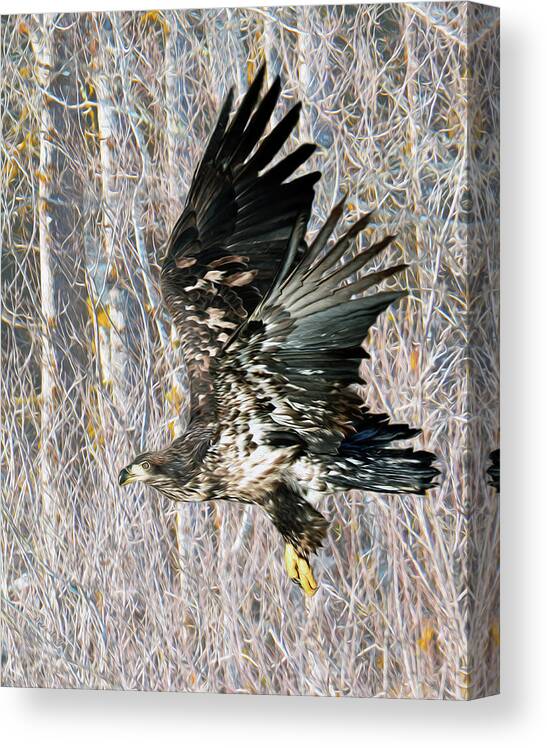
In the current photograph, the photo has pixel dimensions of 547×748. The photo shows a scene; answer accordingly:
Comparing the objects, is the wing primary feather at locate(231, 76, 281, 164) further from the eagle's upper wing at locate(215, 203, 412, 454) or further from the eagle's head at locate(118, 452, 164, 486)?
the eagle's head at locate(118, 452, 164, 486)

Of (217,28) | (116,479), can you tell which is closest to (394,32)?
(217,28)

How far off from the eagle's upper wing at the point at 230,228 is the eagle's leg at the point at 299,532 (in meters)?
0.28

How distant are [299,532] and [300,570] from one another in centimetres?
8

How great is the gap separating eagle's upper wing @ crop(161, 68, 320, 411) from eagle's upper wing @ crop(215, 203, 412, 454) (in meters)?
0.05

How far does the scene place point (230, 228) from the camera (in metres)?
2.92

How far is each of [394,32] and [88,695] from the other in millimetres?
1572

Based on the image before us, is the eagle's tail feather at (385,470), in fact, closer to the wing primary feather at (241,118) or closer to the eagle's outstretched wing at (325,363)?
the eagle's outstretched wing at (325,363)

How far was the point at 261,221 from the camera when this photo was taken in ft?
9.53

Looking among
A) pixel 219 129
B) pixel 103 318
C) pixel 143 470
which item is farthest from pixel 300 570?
pixel 219 129

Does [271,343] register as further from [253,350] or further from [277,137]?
[277,137]

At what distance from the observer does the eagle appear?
2.85 meters

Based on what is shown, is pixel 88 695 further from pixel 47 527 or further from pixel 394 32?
pixel 394 32

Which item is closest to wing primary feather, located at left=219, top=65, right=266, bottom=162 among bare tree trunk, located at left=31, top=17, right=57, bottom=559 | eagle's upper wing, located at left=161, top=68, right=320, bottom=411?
eagle's upper wing, located at left=161, top=68, right=320, bottom=411

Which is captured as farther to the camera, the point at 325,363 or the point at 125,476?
the point at 125,476
